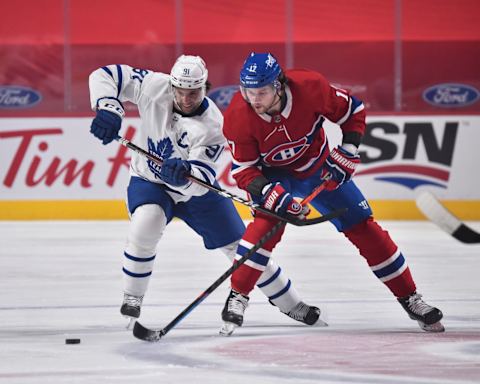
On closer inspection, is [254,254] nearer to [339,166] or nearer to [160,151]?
[339,166]

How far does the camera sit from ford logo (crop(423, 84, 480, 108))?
30.0 ft

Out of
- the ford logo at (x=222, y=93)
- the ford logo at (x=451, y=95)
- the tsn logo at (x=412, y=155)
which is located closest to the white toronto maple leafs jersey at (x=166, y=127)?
the tsn logo at (x=412, y=155)

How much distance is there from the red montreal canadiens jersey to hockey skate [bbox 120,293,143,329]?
58cm

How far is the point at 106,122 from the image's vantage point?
14.1 feet

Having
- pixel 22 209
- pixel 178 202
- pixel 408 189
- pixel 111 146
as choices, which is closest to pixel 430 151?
pixel 408 189

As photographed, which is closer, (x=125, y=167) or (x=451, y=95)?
(x=125, y=167)

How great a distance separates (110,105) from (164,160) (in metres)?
0.28

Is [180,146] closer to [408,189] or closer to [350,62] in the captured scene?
[408,189]

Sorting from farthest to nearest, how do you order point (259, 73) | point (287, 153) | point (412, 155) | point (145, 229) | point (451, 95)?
point (451, 95) → point (412, 155) → point (145, 229) → point (287, 153) → point (259, 73)

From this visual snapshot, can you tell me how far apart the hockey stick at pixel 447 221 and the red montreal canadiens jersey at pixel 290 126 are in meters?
0.57

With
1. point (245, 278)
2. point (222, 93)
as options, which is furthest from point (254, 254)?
point (222, 93)

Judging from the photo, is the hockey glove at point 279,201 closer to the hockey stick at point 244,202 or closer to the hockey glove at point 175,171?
the hockey stick at point 244,202

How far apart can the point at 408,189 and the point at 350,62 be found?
128 centimetres

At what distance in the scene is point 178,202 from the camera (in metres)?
4.55
